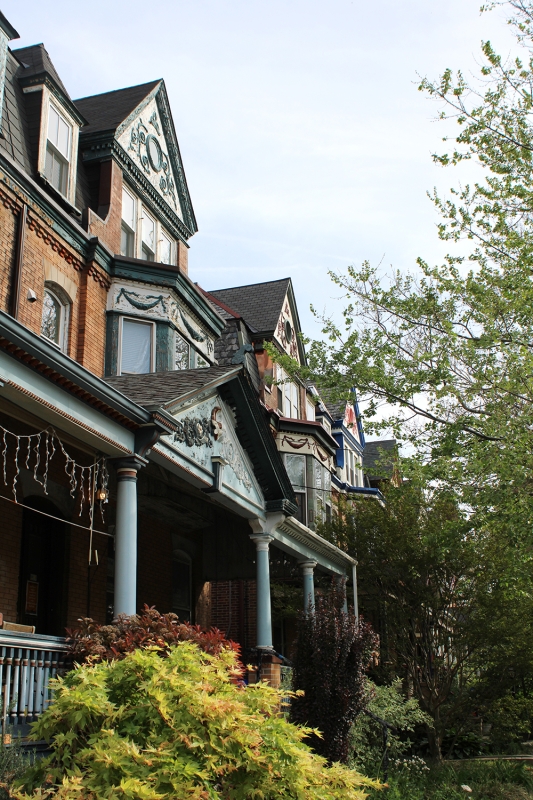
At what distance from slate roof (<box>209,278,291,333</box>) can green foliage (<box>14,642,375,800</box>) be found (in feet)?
68.3

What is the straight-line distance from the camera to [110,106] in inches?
691

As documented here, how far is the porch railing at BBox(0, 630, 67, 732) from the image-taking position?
6.83m

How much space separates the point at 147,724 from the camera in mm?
5246

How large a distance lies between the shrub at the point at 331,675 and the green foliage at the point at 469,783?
1.02m

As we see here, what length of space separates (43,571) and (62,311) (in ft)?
15.2

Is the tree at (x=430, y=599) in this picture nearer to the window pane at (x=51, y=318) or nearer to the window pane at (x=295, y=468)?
the window pane at (x=295, y=468)

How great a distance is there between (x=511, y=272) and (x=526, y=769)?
9304 millimetres

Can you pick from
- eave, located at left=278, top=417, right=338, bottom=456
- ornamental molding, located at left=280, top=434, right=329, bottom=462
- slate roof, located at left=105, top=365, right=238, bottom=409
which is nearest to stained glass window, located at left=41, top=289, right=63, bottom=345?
slate roof, located at left=105, top=365, right=238, bottom=409

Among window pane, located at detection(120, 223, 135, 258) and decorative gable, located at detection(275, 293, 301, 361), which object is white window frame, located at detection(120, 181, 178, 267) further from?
decorative gable, located at detection(275, 293, 301, 361)

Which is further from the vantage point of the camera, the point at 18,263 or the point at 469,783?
the point at 469,783

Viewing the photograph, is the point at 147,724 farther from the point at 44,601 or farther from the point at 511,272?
the point at 511,272

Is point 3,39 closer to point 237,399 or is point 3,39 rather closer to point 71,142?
point 71,142

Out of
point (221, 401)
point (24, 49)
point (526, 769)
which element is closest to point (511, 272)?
point (221, 401)

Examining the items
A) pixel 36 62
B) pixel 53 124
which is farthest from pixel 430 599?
pixel 36 62
